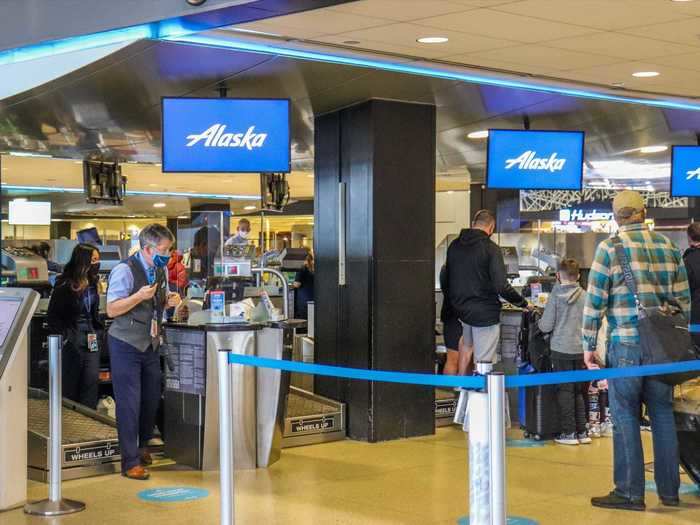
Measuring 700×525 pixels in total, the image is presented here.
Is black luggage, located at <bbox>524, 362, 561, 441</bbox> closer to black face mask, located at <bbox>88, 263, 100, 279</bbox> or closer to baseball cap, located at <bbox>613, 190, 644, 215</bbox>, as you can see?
baseball cap, located at <bbox>613, 190, 644, 215</bbox>

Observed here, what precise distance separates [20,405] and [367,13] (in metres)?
2.84

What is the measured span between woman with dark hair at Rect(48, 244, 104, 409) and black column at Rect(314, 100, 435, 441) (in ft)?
5.91

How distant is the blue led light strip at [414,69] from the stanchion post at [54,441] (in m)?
1.90

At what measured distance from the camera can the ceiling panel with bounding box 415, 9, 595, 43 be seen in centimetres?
547

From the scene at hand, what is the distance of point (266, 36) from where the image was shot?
6070 mm

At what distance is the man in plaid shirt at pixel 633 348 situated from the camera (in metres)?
5.55

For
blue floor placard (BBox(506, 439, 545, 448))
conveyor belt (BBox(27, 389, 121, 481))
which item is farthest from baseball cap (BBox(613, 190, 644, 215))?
conveyor belt (BBox(27, 389, 121, 481))

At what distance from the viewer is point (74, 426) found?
275 inches

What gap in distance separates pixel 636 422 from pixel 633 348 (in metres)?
0.39

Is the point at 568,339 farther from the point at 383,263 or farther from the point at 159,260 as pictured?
the point at 159,260

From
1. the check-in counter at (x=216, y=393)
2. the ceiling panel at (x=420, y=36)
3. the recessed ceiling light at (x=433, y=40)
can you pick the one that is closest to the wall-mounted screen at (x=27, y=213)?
the check-in counter at (x=216, y=393)

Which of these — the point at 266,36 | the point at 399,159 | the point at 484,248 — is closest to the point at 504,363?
the point at 484,248

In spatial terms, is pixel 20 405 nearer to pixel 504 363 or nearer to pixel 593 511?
pixel 593 511

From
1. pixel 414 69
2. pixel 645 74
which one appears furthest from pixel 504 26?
pixel 645 74
